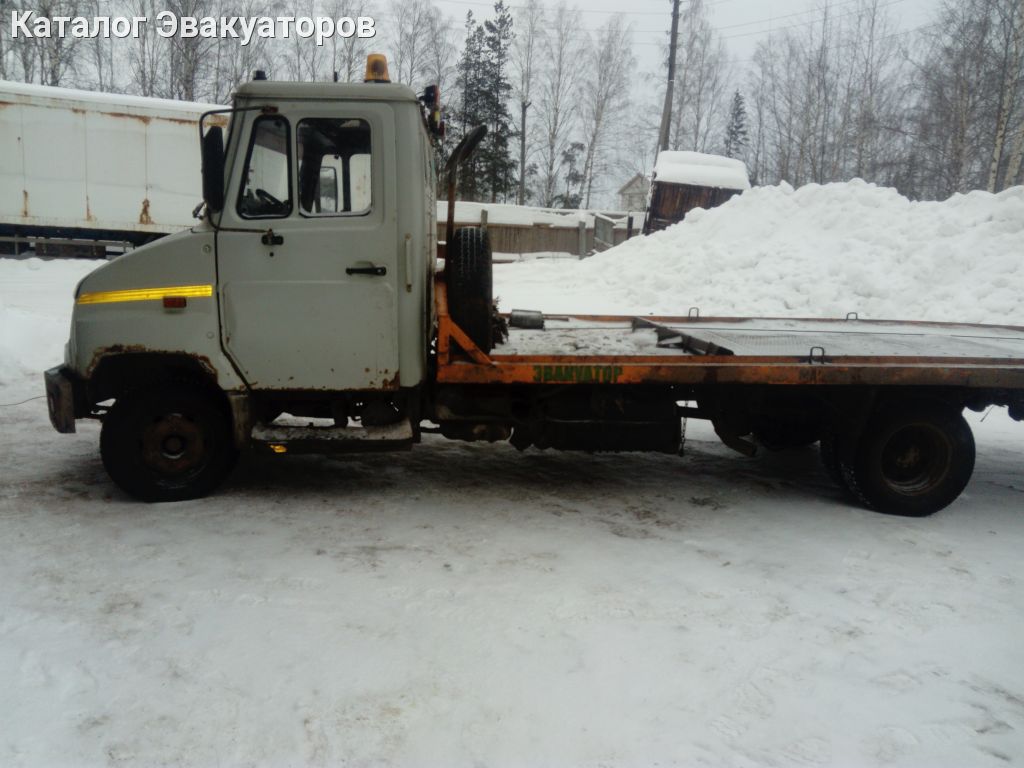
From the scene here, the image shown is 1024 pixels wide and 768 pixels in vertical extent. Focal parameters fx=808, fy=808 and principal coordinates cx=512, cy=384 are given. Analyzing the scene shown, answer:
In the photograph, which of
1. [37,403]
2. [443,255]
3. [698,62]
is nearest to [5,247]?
[37,403]

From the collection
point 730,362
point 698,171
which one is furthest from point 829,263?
point 698,171

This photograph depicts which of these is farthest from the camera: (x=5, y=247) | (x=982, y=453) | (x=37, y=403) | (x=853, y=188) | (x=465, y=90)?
(x=465, y=90)

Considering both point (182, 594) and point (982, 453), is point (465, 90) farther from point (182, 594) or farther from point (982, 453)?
point (182, 594)

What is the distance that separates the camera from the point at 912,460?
5.89 m

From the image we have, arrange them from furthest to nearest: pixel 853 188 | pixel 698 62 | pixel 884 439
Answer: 1. pixel 698 62
2. pixel 853 188
3. pixel 884 439

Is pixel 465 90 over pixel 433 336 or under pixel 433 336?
over

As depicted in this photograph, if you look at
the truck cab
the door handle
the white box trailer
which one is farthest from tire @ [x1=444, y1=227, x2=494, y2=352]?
the white box trailer

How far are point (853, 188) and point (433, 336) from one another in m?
12.9

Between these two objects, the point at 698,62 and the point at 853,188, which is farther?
the point at 698,62

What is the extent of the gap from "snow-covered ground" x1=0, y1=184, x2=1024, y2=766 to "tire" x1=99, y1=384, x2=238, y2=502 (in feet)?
0.71

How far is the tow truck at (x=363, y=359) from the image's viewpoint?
527cm

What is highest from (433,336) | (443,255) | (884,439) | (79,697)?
(443,255)

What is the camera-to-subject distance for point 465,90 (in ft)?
135

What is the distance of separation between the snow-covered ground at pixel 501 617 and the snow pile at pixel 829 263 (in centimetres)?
592
